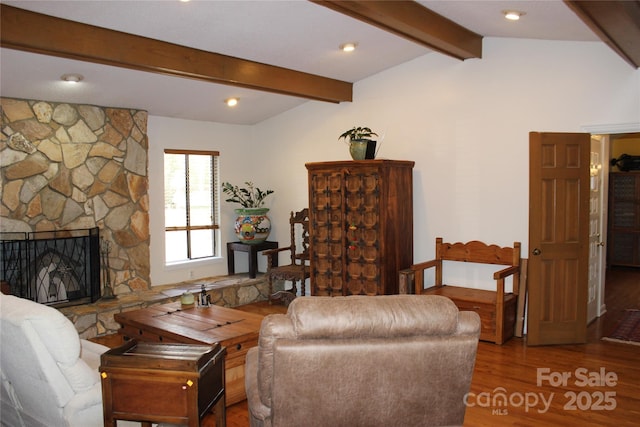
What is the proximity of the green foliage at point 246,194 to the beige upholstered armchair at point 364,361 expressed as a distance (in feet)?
16.3

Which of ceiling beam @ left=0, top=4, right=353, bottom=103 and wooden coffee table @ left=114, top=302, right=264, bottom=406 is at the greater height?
ceiling beam @ left=0, top=4, right=353, bottom=103

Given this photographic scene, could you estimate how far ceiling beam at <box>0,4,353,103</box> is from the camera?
3785 mm

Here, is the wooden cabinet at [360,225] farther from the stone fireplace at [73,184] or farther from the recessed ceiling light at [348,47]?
the stone fireplace at [73,184]

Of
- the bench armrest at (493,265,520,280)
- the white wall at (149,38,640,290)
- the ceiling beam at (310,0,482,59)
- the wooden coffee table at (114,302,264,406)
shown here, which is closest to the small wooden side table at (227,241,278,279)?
the white wall at (149,38,640,290)

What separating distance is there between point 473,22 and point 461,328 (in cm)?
334

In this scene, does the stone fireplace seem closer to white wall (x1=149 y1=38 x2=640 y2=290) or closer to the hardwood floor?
white wall (x1=149 y1=38 x2=640 y2=290)

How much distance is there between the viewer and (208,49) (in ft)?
16.1

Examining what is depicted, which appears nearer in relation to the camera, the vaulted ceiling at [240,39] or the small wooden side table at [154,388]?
the small wooden side table at [154,388]

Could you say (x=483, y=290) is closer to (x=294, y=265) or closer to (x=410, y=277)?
(x=410, y=277)

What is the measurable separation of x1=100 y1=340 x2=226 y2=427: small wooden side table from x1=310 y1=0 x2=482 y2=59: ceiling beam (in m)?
2.42

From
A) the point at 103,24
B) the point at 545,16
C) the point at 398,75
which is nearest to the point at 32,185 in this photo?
the point at 103,24

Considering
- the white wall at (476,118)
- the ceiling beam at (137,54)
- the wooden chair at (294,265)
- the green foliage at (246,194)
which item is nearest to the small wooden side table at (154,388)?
the ceiling beam at (137,54)

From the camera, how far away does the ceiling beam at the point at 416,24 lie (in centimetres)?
377

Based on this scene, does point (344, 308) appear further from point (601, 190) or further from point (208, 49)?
point (601, 190)
